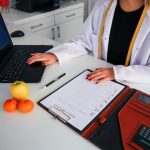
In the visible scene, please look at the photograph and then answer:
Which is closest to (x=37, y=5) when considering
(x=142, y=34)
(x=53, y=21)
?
(x=53, y=21)

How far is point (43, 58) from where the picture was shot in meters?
1.09

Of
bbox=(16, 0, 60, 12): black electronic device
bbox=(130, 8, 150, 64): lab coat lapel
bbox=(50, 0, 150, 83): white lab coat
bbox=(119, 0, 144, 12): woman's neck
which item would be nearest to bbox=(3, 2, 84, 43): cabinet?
bbox=(16, 0, 60, 12): black electronic device

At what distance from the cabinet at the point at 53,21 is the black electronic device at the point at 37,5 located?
0.15ft

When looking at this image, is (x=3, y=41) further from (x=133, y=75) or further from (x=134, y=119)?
(x=134, y=119)

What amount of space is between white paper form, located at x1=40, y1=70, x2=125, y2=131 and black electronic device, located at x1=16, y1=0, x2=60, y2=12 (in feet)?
4.56

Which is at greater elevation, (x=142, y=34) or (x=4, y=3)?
(x=142, y=34)

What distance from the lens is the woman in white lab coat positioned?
965 mm

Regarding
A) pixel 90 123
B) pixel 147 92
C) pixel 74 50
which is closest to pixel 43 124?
pixel 90 123

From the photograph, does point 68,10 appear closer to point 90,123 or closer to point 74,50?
point 74,50

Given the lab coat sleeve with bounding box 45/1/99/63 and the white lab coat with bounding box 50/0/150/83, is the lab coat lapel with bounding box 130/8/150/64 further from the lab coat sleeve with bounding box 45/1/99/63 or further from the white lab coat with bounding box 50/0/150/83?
the lab coat sleeve with bounding box 45/1/99/63

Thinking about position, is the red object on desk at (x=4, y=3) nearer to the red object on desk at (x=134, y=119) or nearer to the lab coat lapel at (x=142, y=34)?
the lab coat lapel at (x=142, y=34)

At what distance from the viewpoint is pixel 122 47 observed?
122 cm

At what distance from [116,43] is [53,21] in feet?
3.78

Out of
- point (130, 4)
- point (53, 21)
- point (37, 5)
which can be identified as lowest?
point (53, 21)
